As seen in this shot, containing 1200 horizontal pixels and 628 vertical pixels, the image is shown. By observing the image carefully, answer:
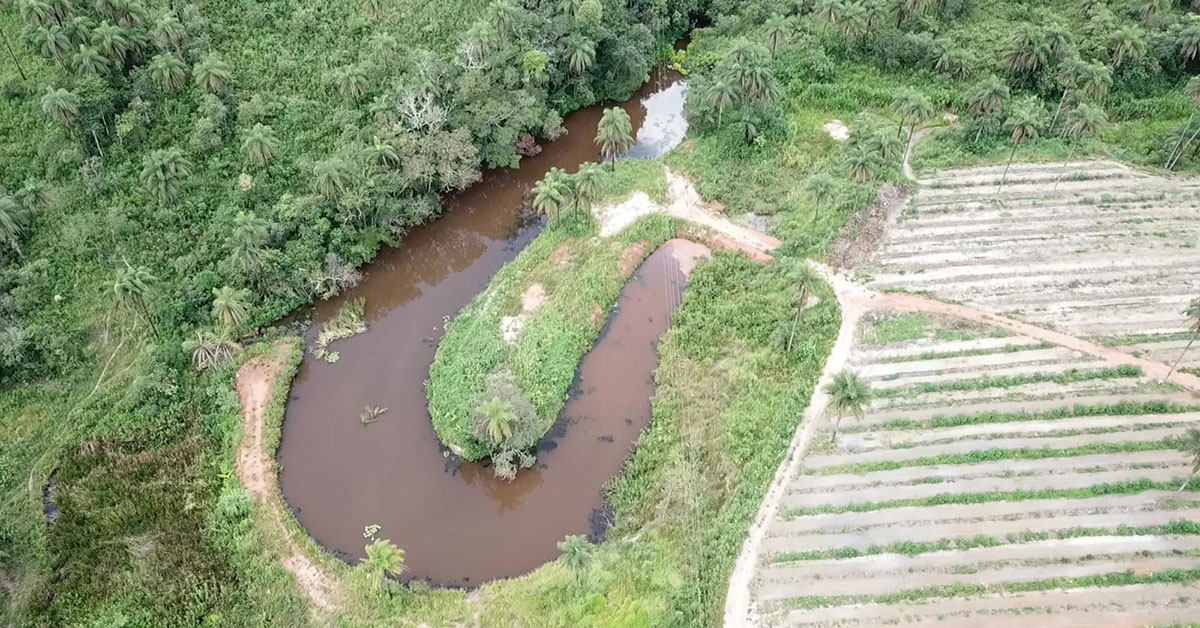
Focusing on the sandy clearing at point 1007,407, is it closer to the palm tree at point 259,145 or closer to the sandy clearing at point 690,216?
the sandy clearing at point 690,216

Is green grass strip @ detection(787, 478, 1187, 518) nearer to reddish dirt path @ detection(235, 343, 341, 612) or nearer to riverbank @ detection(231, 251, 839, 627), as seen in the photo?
riverbank @ detection(231, 251, 839, 627)

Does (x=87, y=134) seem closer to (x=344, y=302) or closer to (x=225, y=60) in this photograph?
(x=225, y=60)

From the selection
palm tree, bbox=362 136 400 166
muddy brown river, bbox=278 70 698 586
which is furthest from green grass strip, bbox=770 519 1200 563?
palm tree, bbox=362 136 400 166

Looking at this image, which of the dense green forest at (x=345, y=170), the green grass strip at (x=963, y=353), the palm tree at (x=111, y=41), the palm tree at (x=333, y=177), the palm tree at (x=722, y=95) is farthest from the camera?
the palm tree at (x=722, y=95)

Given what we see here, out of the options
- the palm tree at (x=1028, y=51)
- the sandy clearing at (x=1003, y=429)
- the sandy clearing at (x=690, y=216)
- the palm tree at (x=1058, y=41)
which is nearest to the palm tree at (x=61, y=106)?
the sandy clearing at (x=690, y=216)

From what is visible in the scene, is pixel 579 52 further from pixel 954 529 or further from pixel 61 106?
pixel 954 529

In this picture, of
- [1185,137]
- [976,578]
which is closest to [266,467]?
[976,578]
